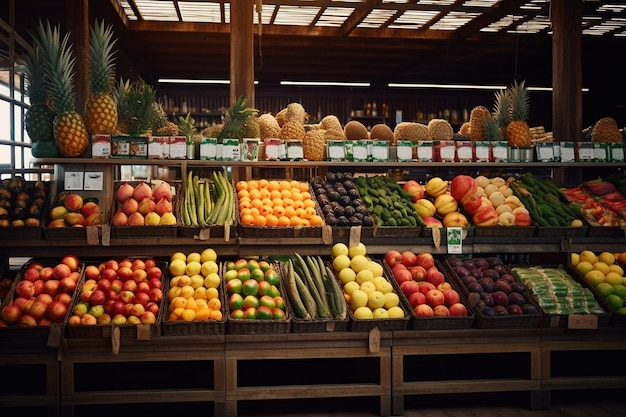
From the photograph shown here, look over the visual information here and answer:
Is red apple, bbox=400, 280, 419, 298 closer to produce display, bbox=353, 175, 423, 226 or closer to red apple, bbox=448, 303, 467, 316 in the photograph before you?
red apple, bbox=448, 303, 467, 316

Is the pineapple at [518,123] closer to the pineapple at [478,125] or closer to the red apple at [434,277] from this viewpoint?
the pineapple at [478,125]

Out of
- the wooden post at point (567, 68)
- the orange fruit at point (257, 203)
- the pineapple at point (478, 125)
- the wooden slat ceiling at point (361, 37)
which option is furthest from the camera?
the wooden slat ceiling at point (361, 37)

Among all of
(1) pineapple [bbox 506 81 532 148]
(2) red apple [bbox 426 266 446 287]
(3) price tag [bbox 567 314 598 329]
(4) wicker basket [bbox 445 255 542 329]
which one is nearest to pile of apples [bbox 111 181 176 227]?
(2) red apple [bbox 426 266 446 287]

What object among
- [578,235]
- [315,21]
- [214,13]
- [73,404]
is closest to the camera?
[73,404]

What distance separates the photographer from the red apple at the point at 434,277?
13.1ft

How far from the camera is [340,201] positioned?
4383 millimetres

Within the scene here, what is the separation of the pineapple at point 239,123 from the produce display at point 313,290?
3.45 feet

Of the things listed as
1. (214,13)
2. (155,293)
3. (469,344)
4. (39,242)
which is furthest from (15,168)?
(469,344)

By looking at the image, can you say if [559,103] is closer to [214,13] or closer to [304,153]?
[304,153]

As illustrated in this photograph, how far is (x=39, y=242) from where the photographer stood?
3.88 meters

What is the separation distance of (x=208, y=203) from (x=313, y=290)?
967 mm

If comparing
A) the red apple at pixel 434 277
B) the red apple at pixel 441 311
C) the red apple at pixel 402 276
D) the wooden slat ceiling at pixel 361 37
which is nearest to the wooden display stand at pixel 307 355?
the red apple at pixel 441 311

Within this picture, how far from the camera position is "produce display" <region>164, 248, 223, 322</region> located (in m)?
3.58

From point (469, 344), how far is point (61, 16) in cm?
697
